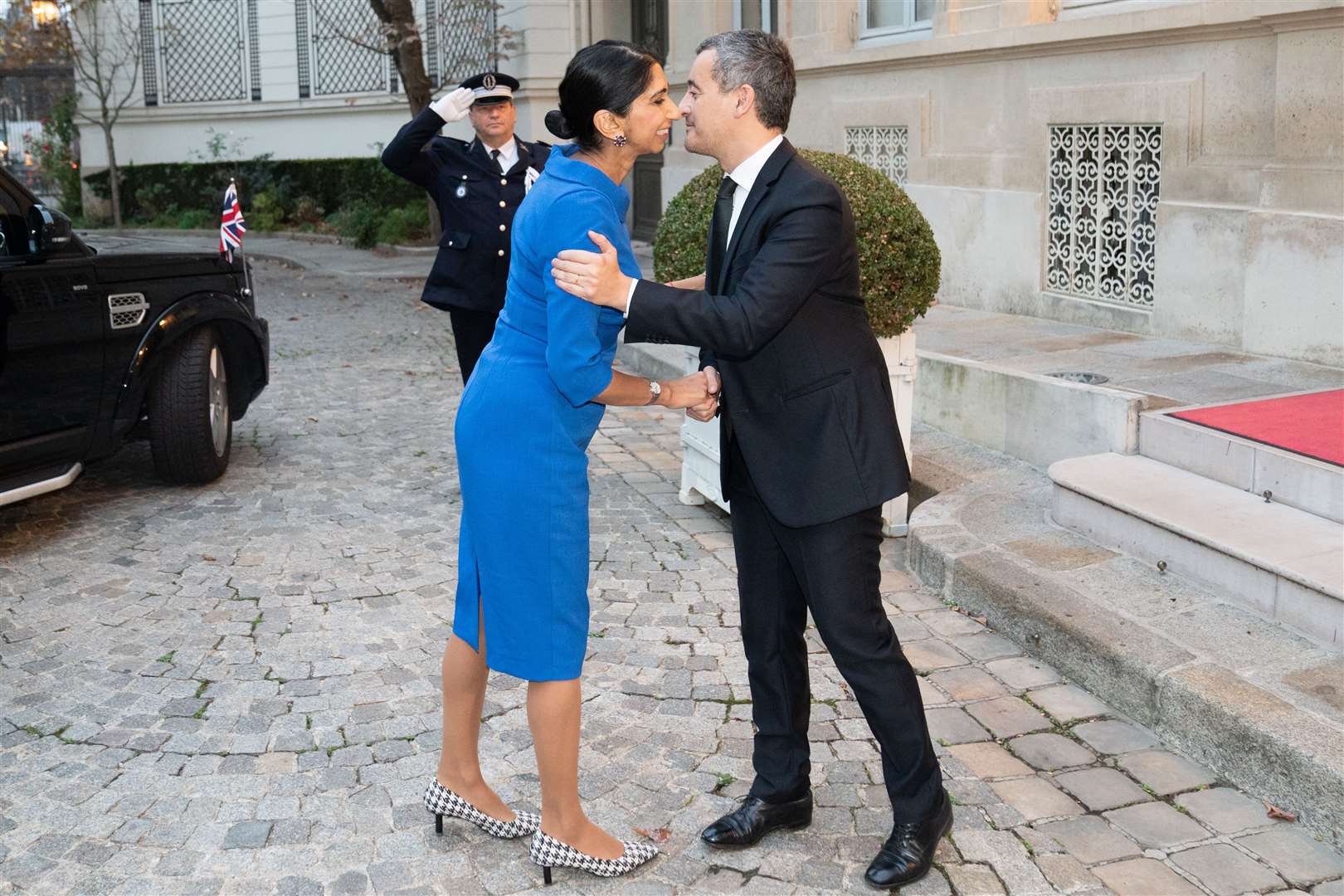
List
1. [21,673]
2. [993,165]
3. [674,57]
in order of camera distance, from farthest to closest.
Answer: [674,57] → [993,165] → [21,673]

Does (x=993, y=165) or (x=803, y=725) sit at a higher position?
(x=993, y=165)

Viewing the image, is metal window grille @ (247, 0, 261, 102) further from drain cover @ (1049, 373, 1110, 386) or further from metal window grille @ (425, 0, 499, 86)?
drain cover @ (1049, 373, 1110, 386)

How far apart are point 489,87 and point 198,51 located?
24.7 meters

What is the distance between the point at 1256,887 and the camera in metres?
3.34

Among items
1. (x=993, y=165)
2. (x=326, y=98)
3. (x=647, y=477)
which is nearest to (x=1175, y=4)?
(x=993, y=165)

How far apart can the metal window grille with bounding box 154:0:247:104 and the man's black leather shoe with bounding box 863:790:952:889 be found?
27572 millimetres

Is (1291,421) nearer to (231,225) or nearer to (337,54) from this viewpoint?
(231,225)

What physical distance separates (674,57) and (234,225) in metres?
9.92

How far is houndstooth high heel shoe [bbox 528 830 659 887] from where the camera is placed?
11.1ft

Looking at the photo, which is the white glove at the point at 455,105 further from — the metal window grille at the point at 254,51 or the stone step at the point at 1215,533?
the metal window grille at the point at 254,51

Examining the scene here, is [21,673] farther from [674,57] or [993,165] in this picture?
[674,57]

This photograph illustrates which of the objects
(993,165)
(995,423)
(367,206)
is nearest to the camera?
(995,423)

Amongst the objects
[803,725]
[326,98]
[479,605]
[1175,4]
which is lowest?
[803,725]

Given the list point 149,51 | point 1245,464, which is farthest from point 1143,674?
point 149,51
